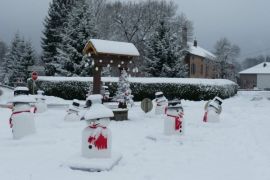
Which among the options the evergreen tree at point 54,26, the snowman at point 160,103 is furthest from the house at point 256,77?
the snowman at point 160,103

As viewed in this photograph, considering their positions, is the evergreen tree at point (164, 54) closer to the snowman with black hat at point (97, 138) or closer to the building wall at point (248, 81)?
the snowman with black hat at point (97, 138)

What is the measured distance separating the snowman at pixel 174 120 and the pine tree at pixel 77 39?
2376cm

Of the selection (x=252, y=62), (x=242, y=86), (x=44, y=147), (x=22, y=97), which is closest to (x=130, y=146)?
(x=44, y=147)

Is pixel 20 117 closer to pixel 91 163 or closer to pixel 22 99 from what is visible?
pixel 22 99

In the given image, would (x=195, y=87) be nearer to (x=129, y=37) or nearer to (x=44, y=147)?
(x=44, y=147)

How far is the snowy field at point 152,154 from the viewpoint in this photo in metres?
7.41

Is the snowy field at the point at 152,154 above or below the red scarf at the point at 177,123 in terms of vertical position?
below

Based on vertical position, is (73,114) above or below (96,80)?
below

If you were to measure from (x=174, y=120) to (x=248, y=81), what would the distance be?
77492mm

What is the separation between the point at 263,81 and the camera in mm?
80312

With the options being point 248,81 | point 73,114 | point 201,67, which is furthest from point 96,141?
point 248,81

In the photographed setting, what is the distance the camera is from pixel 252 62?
159250 mm

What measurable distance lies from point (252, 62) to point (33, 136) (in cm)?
15738

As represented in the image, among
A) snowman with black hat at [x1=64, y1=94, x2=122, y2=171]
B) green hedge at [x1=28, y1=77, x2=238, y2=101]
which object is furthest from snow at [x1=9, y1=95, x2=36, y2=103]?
green hedge at [x1=28, y1=77, x2=238, y2=101]
